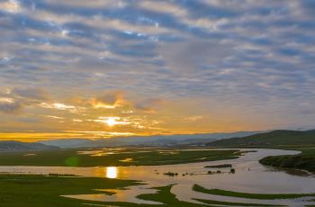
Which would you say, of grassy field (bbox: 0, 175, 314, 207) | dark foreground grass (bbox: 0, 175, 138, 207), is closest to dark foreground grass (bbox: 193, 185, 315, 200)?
grassy field (bbox: 0, 175, 314, 207)

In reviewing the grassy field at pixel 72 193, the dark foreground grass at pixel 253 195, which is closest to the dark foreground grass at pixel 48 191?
the grassy field at pixel 72 193

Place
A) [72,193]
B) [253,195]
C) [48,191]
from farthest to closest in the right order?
[48,191] → [72,193] → [253,195]

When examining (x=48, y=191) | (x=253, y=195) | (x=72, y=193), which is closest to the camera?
(x=253, y=195)

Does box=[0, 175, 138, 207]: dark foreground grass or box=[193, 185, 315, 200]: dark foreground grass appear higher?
box=[0, 175, 138, 207]: dark foreground grass

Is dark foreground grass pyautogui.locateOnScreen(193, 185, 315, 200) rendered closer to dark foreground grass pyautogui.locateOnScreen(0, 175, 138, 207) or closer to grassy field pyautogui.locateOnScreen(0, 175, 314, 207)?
grassy field pyautogui.locateOnScreen(0, 175, 314, 207)

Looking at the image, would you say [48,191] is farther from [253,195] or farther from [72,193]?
[253,195]

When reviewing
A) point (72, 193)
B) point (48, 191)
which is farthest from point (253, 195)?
point (48, 191)

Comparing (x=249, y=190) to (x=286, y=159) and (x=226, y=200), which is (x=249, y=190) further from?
(x=286, y=159)

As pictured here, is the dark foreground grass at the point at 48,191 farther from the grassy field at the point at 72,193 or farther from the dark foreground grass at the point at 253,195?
the dark foreground grass at the point at 253,195

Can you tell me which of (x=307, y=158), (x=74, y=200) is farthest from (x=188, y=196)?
(x=307, y=158)

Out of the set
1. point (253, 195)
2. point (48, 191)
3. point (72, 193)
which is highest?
point (48, 191)

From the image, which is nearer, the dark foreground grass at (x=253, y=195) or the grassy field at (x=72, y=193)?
the grassy field at (x=72, y=193)
